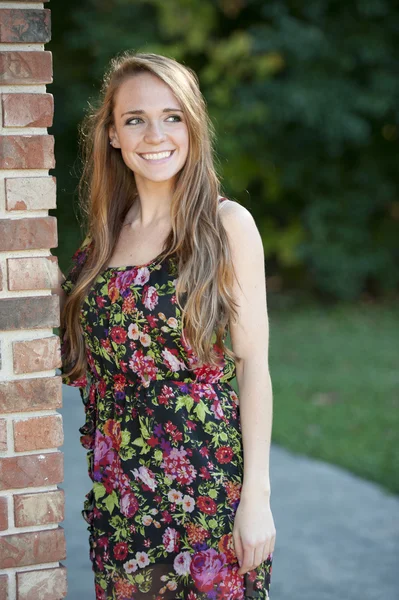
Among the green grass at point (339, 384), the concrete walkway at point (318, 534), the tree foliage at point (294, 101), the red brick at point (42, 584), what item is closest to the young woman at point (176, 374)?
the red brick at point (42, 584)

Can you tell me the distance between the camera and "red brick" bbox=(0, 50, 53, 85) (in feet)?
5.41

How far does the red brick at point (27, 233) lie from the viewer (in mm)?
1688

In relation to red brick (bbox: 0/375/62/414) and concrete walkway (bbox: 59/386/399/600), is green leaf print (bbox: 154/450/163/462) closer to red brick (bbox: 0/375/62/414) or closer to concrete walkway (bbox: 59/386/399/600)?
red brick (bbox: 0/375/62/414)

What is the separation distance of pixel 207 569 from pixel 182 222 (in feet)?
2.63

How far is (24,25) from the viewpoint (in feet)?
5.42

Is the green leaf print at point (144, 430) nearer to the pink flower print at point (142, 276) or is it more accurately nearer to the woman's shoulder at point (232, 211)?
the pink flower print at point (142, 276)

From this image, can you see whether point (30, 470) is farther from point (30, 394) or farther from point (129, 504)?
point (129, 504)

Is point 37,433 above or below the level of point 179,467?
above

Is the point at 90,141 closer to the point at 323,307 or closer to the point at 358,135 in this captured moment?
the point at 358,135

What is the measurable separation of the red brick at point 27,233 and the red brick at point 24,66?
259 millimetres

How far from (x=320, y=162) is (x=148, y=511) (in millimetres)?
8357

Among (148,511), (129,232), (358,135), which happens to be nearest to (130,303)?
(129,232)

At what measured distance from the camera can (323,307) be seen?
32.9 feet

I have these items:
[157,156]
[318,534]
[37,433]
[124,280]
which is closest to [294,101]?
[318,534]
